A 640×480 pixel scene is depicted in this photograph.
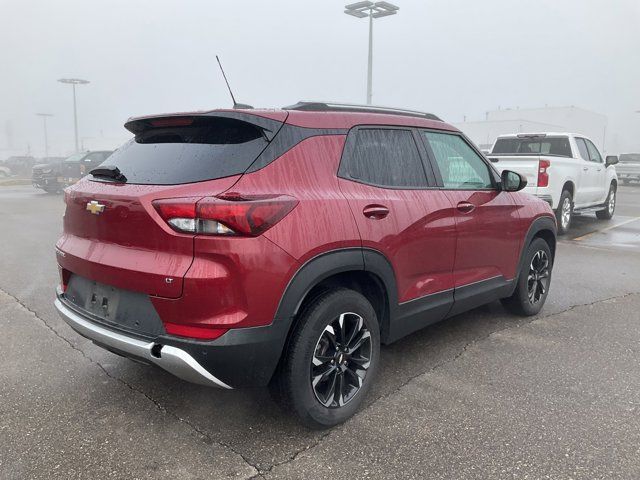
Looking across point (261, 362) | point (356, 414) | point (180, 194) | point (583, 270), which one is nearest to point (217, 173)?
point (180, 194)

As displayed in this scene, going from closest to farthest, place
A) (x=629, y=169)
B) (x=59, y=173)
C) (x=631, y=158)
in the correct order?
(x=59, y=173)
(x=629, y=169)
(x=631, y=158)

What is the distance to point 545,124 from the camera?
74.8 metres

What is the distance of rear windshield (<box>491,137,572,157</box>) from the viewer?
10117mm

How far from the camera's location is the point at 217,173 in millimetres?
2496

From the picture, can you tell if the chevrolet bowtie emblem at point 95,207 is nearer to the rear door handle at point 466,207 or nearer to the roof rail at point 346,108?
the roof rail at point 346,108

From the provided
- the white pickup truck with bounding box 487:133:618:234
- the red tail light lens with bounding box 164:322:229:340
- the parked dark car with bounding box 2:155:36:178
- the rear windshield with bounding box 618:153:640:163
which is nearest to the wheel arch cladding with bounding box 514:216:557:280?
the red tail light lens with bounding box 164:322:229:340

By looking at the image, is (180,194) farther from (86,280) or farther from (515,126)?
(515,126)

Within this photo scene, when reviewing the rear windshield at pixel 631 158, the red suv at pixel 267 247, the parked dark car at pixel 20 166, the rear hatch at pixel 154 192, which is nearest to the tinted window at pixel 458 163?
the red suv at pixel 267 247

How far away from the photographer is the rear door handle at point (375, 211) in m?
2.89

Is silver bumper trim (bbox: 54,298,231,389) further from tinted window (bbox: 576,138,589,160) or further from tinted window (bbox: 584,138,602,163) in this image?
tinted window (bbox: 584,138,602,163)

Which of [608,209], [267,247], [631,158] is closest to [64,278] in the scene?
[267,247]

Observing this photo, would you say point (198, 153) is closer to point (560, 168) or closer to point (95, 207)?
point (95, 207)

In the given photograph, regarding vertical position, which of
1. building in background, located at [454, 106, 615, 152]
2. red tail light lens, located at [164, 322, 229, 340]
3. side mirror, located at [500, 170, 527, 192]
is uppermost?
building in background, located at [454, 106, 615, 152]

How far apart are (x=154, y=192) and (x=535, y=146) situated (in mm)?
9502
